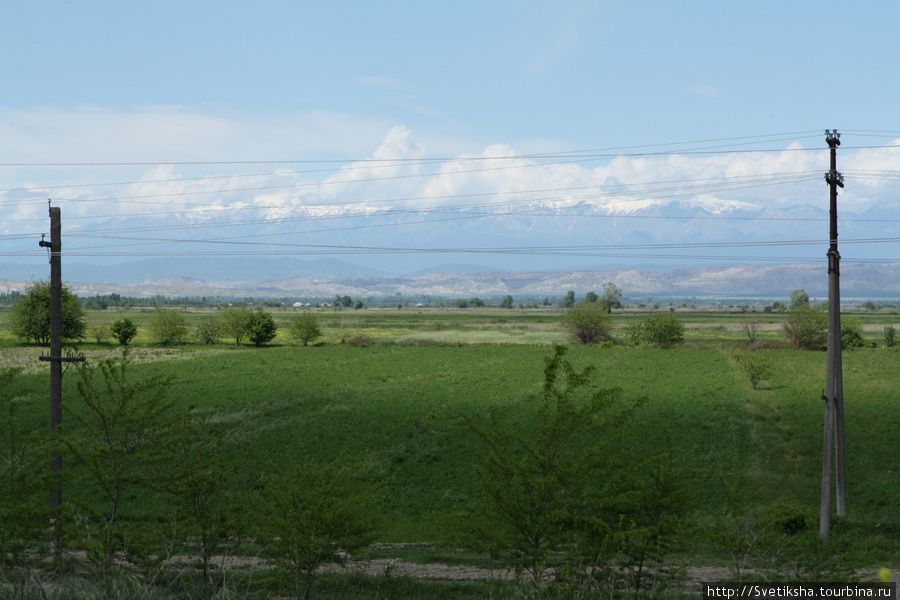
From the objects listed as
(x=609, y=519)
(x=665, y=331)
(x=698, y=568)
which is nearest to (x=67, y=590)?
(x=609, y=519)

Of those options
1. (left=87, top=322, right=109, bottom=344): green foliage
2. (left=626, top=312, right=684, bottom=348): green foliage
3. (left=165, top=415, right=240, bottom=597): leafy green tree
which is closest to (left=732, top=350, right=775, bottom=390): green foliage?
(left=626, top=312, right=684, bottom=348): green foliage

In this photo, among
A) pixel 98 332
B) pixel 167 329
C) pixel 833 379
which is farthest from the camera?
pixel 98 332

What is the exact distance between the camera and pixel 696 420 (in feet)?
112

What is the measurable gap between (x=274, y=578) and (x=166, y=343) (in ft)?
269

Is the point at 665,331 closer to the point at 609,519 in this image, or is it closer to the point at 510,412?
the point at 510,412

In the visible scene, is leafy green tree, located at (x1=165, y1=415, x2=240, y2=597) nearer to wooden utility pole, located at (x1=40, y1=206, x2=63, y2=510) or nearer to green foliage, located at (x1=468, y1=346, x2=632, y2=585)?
green foliage, located at (x1=468, y1=346, x2=632, y2=585)

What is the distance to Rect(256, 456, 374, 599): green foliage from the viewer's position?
40.8ft

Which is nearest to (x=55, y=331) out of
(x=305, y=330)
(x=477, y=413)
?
(x=477, y=413)

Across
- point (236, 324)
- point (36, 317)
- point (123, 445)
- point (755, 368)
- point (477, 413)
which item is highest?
point (36, 317)

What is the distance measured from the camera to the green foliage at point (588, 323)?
7725cm

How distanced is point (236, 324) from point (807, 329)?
65.2 meters

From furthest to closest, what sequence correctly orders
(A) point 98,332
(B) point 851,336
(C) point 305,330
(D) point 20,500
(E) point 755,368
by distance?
(A) point 98,332, (C) point 305,330, (B) point 851,336, (E) point 755,368, (D) point 20,500

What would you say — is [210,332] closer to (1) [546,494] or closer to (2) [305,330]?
(2) [305,330]

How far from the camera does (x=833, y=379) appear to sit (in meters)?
20.0
